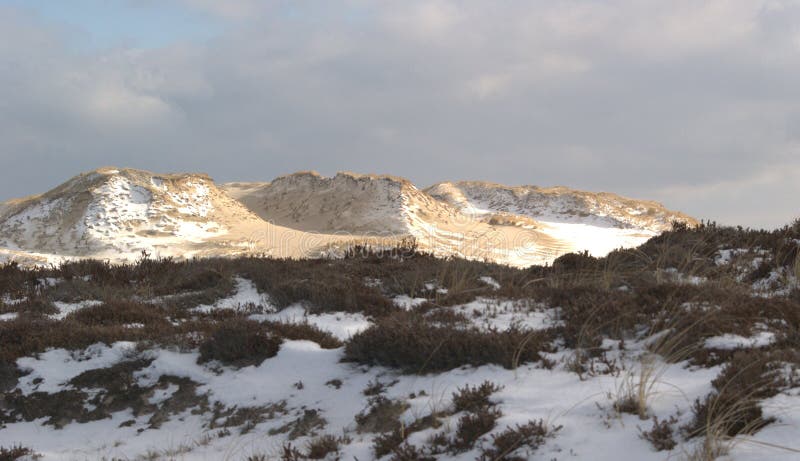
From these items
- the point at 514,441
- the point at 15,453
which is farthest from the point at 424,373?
the point at 15,453

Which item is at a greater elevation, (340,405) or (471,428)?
(471,428)

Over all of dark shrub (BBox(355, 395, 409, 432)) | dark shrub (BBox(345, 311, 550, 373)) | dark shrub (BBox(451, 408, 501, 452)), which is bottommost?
dark shrub (BBox(355, 395, 409, 432))

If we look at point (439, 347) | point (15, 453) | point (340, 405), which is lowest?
point (15, 453)

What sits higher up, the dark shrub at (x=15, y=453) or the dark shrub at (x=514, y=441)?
the dark shrub at (x=514, y=441)

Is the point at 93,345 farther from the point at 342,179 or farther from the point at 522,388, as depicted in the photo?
the point at 342,179

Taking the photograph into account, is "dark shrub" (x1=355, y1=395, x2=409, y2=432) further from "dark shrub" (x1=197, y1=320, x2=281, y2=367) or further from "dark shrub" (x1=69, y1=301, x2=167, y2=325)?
"dark shrub" (x1=69, y1=301, x2=167, y2=325)

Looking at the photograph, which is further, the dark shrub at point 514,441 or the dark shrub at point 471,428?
the dark shrub at point 471,428

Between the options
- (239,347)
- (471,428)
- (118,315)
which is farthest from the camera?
(118,315)

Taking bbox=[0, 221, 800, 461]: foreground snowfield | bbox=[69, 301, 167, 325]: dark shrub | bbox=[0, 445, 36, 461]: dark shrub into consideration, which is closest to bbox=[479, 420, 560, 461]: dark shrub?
bbox=[0, 221, 800, 461]: foreground snowfield

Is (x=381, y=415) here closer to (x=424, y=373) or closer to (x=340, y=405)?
(x=340, y=405)

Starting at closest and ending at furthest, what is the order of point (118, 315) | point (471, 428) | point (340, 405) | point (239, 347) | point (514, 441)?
point (514, 441) → point (471, 428) → point (340, 405) → point (239, 347) → point (118, 315)

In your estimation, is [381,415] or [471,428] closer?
[471,428]

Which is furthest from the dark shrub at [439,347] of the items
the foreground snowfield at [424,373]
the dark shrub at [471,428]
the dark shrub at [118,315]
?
the dark shrub at [118,315]

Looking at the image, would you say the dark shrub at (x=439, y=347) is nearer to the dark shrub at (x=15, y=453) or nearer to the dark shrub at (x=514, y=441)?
the dark shrub at (x=514, y=441)
